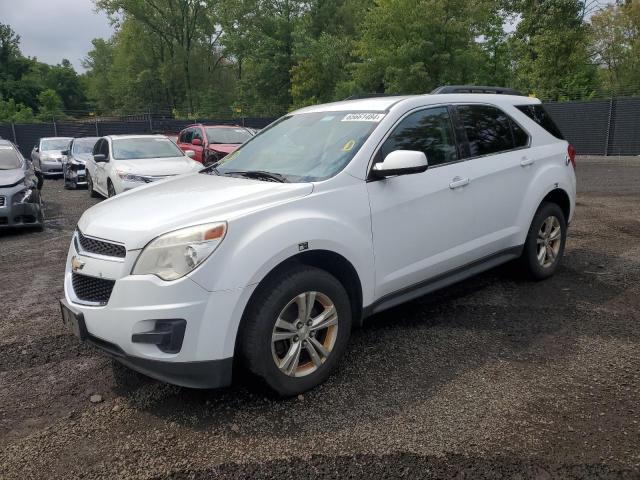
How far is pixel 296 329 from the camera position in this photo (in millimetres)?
3162

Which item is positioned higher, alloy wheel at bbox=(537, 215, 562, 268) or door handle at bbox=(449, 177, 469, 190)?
door handle at bbox=(449, 177, 469, 190)

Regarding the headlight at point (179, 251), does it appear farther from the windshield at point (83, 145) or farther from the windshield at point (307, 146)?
the windshield at point (83, 145)

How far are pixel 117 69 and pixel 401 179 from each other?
6761cm

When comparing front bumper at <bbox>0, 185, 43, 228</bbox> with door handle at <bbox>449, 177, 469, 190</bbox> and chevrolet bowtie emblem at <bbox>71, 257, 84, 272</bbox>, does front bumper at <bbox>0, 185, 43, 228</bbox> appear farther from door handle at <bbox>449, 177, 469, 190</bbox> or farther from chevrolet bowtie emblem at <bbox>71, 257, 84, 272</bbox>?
door handle at <bbox>449, 177, 469, 190</bbox>

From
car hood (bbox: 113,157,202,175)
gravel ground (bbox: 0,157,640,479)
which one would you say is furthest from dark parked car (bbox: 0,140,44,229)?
gravel ground (bbox: 0,157,640,479)


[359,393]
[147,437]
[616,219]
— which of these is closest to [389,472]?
[359,393]

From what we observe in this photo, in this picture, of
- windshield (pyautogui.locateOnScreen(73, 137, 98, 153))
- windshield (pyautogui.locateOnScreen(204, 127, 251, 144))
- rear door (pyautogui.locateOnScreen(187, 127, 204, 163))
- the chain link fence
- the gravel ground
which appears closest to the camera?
the gravel ground

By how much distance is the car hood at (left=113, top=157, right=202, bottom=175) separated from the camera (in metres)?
10.2

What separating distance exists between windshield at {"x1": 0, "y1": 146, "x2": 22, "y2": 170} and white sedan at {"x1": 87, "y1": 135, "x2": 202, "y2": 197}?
1718 mm

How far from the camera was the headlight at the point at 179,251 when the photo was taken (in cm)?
282

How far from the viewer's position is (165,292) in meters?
2.78

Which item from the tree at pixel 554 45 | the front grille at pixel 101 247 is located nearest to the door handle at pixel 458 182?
the front grille at pixel 101 247

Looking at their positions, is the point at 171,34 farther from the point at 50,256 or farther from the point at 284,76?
the point at 50,256

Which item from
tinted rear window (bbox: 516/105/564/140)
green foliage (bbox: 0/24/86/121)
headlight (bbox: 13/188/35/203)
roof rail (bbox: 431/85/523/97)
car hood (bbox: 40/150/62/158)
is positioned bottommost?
headlight (bbox: 13/188/35/203)
